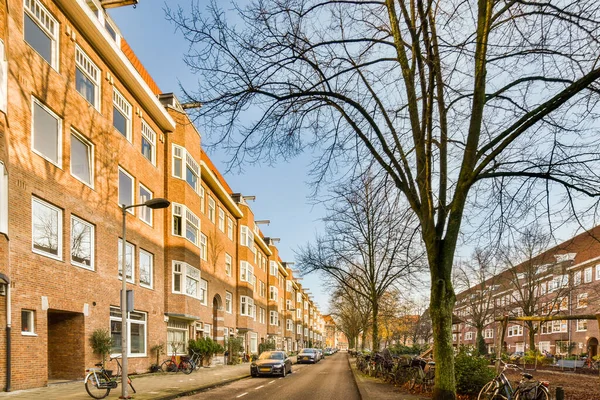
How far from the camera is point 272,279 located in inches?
2452

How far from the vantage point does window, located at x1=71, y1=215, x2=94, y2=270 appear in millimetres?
16719

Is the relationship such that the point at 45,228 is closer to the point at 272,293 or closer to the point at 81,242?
the point at 81,242

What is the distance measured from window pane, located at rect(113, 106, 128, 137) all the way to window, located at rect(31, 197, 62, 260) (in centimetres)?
603

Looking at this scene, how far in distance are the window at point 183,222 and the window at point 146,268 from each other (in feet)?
8.68

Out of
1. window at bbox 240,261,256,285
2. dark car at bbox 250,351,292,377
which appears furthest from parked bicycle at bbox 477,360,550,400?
window at bbox 240,261,256,285

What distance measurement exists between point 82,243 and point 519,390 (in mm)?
14004

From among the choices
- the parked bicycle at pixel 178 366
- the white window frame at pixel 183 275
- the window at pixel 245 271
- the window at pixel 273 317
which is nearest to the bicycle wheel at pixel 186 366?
the parked bicycle at pixel 178 366

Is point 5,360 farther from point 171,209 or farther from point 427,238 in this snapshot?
point 171,209

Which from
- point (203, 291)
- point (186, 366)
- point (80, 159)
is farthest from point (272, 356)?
point (80, 159)

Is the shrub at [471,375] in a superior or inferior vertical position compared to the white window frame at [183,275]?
inferior

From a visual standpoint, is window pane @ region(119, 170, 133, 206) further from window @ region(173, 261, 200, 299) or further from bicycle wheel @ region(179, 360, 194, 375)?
bicycle wheel @ region(179, 360, 194, 375)

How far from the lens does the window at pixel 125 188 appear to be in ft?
68.8

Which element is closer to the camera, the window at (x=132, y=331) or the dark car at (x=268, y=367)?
the window at (x=132, y=331)

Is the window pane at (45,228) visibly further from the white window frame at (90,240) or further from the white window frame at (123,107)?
the white window frame at (123,107)
